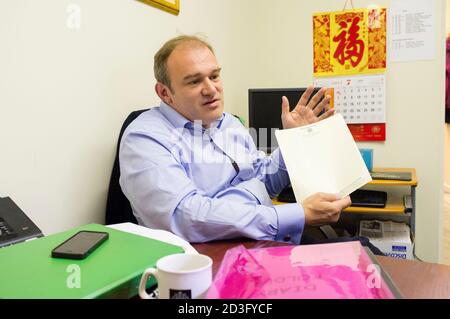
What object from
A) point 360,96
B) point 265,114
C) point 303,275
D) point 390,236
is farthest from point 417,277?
point 360,96

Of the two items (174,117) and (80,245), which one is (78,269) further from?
(174,117)

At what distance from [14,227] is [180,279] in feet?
1.42

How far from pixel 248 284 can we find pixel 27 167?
2.38 ft

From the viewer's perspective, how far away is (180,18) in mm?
1695

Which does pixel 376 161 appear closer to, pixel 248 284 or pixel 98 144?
pixel 98 144

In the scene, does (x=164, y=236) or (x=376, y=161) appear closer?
(x=164, y=236)

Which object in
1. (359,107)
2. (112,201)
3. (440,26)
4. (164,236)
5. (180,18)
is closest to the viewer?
(164,236)

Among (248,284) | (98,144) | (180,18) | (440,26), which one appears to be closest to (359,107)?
(440,26)

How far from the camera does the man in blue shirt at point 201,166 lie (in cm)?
96

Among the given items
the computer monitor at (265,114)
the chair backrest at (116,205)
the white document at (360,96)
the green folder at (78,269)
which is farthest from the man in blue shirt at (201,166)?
the white document at (360,96)

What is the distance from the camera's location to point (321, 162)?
108cm

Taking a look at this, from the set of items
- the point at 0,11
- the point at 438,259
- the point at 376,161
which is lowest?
the point at 438,259

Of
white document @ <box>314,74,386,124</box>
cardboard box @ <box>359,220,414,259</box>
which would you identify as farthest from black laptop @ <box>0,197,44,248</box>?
white document @ <box>314,74,386,124</box>

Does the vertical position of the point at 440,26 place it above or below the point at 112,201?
above
